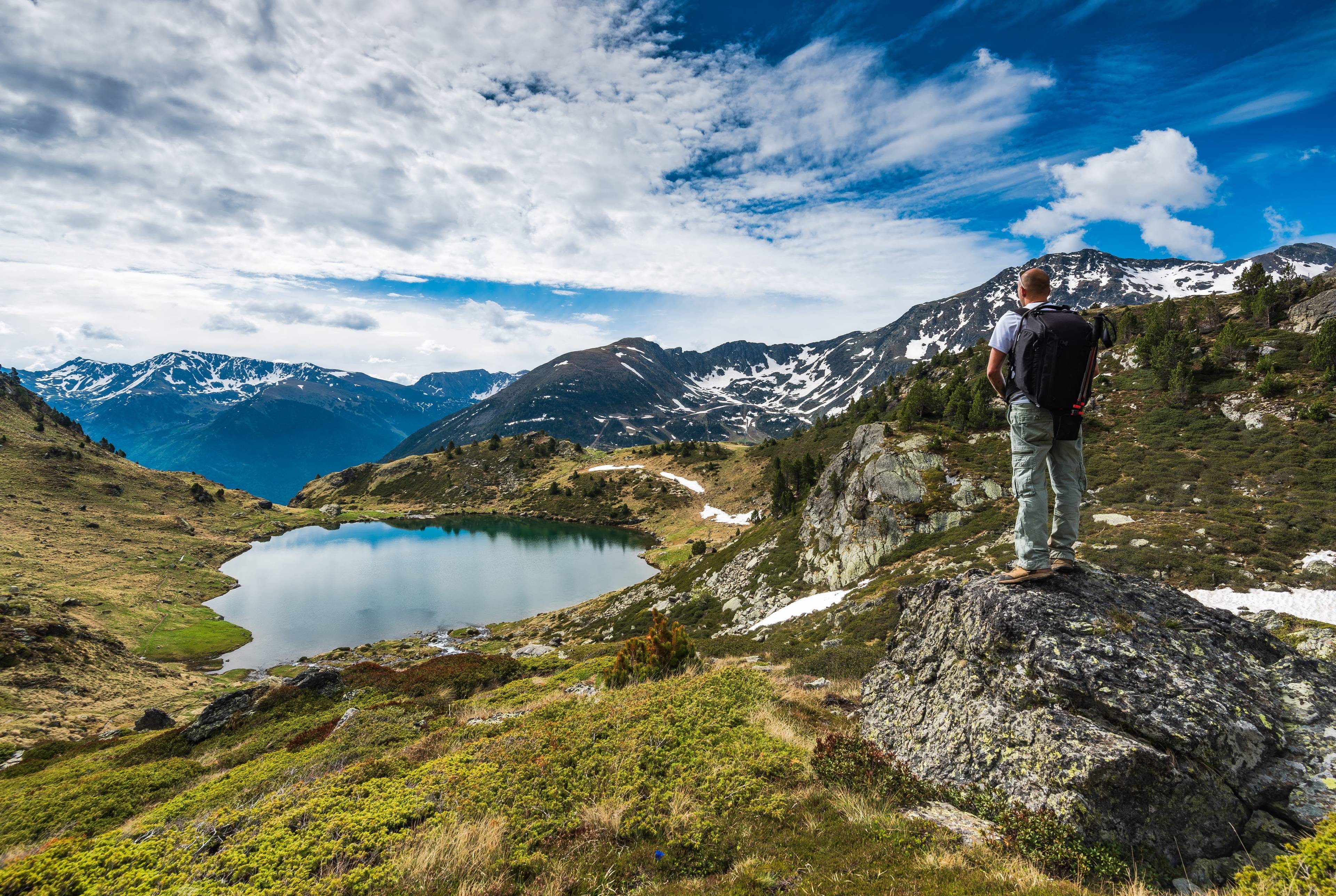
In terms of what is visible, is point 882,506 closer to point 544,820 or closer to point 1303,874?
point 1303,874

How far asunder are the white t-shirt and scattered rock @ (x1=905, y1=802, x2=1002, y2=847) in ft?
19.1

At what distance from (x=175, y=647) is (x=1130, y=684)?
261 ft

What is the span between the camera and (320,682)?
64.0ft

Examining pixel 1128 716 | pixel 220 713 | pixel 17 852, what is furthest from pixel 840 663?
pixel 220 713

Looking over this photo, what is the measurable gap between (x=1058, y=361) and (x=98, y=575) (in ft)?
354

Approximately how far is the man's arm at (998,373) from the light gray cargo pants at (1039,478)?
0.31 meters

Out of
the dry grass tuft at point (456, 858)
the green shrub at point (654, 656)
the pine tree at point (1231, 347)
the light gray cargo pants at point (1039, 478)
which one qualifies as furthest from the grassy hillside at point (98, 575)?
the pine tree at point (1231, 347)

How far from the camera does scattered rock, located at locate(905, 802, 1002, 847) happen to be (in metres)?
5.70

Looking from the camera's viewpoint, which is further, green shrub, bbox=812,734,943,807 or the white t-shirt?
the white t-shirt

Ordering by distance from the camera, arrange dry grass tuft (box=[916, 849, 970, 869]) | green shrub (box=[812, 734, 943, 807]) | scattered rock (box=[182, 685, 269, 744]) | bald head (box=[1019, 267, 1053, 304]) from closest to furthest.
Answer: dry grass tuft (box=[916, 849, 970, 869])
green shrub (box=[812, 734, 943, 807])
bald head (box=[1019, 267, 1053, 304])
scattered rock (box=[182, 685, 269, 744])

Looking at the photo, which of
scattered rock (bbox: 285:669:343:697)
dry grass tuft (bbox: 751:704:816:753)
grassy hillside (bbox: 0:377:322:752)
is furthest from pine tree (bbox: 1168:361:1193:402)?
grassy hillside (bbox: 0:377:322:752)

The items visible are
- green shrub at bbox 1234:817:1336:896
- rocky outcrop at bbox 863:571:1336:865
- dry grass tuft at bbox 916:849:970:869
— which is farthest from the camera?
rocky outcrop at bbox 863:571:1336:865

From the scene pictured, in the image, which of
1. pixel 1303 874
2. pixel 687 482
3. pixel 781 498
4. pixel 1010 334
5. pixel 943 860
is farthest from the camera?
pixel 687 482

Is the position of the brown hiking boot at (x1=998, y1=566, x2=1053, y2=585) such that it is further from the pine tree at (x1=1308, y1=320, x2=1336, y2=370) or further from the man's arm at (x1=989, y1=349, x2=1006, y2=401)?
the pine tree at (x1=1308, y1=320, x2=1336, y2=370)
